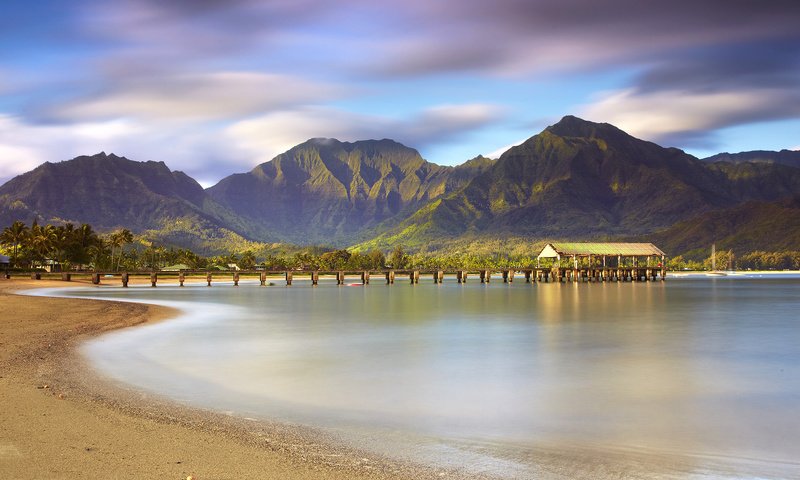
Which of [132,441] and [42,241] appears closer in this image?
[132,441]

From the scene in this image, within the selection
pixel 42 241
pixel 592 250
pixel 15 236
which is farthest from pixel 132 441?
pixel 592 250

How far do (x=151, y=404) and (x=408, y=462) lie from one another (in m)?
7.88

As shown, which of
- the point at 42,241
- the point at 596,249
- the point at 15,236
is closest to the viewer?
→ the point at 42,241

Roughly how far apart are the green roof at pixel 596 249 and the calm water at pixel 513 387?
350 ft

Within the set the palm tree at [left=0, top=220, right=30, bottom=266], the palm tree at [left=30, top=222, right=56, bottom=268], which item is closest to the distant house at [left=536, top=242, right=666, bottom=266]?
the palm tree at [left=30, top=222, right=56, bottom=268]

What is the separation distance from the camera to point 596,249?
16288cm

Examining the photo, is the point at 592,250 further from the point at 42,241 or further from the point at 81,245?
the point at 42,241

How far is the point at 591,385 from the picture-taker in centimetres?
2205

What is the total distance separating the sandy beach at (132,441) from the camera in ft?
34.8

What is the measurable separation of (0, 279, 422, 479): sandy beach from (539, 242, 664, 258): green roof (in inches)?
5443

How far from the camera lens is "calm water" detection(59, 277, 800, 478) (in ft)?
43.9

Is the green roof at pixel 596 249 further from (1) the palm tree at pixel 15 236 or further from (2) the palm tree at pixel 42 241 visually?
(1) the palm tree at pixel 15 236

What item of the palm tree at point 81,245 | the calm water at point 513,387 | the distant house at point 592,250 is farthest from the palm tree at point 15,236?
the calm water at point 513,387

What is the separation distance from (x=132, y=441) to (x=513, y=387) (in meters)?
12.8
